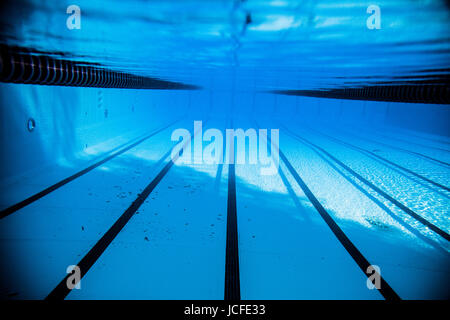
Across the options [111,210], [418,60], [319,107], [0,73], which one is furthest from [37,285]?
[319,107]

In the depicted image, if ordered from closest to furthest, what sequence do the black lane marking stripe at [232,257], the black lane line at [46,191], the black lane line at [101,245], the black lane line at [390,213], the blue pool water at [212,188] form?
the blue pool water at [212,188] < the black lane line at [101,245] < the black lane marking stripe at [232,257] < the black lane line at [390,213] < the black lane line at [46,191]

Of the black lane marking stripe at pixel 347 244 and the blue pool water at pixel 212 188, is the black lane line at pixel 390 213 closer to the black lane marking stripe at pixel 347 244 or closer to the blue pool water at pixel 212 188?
the blue pool water at pixel 212 188

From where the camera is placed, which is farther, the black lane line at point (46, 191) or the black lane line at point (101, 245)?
the black lane line at point (46, 191)

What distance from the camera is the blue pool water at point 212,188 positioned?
1.65 metres

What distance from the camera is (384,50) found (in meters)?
2.12

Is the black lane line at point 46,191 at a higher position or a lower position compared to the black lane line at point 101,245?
higher

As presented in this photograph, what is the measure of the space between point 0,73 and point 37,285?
1.48 metres

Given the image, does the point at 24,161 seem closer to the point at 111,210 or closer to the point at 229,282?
the point at 111,210

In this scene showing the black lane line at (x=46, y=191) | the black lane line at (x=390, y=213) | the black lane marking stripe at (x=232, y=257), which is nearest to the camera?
the black lane marking stripe at (x=232, y=257)

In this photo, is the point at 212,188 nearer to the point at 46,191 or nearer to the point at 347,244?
the point at 347,244

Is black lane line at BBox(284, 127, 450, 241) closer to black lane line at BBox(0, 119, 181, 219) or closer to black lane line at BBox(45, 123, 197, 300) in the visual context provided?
black lane line at BBox(45, 123, 197, 300)

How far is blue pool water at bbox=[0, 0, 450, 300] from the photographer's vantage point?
1.65 metres

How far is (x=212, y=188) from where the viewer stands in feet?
12.7

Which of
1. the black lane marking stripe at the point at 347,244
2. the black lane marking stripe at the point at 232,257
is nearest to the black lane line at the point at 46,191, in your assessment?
the black lane marking stripe at the point at 232,257
